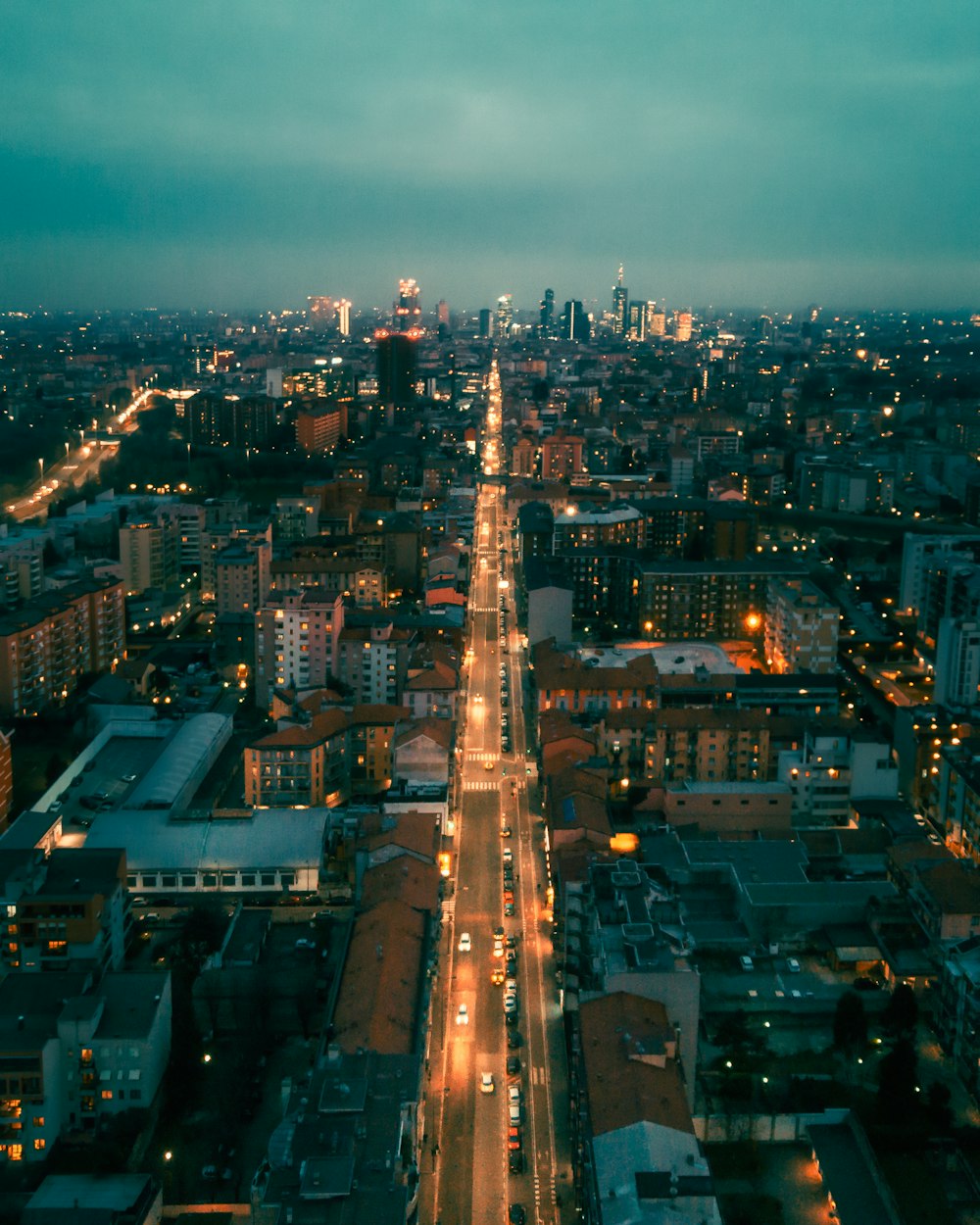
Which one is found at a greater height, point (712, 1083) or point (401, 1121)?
point (401, 1121)

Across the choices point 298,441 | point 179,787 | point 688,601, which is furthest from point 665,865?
point 298,441

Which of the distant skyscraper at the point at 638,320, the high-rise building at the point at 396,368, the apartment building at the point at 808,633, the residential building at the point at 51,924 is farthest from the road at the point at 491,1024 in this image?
the distant skyscraper at the point at 638,320

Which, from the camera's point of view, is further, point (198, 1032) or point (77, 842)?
point (77, 842)

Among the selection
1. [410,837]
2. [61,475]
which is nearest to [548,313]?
[61,475]

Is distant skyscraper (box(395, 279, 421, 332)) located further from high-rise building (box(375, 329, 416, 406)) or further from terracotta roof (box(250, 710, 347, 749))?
terracotta roof (box(250, 710, 347, 749))

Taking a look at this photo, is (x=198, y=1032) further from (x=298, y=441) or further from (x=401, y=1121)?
(x=298, y=441)

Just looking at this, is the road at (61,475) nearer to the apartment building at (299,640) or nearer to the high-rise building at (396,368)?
the high-rise building at (396,368)
